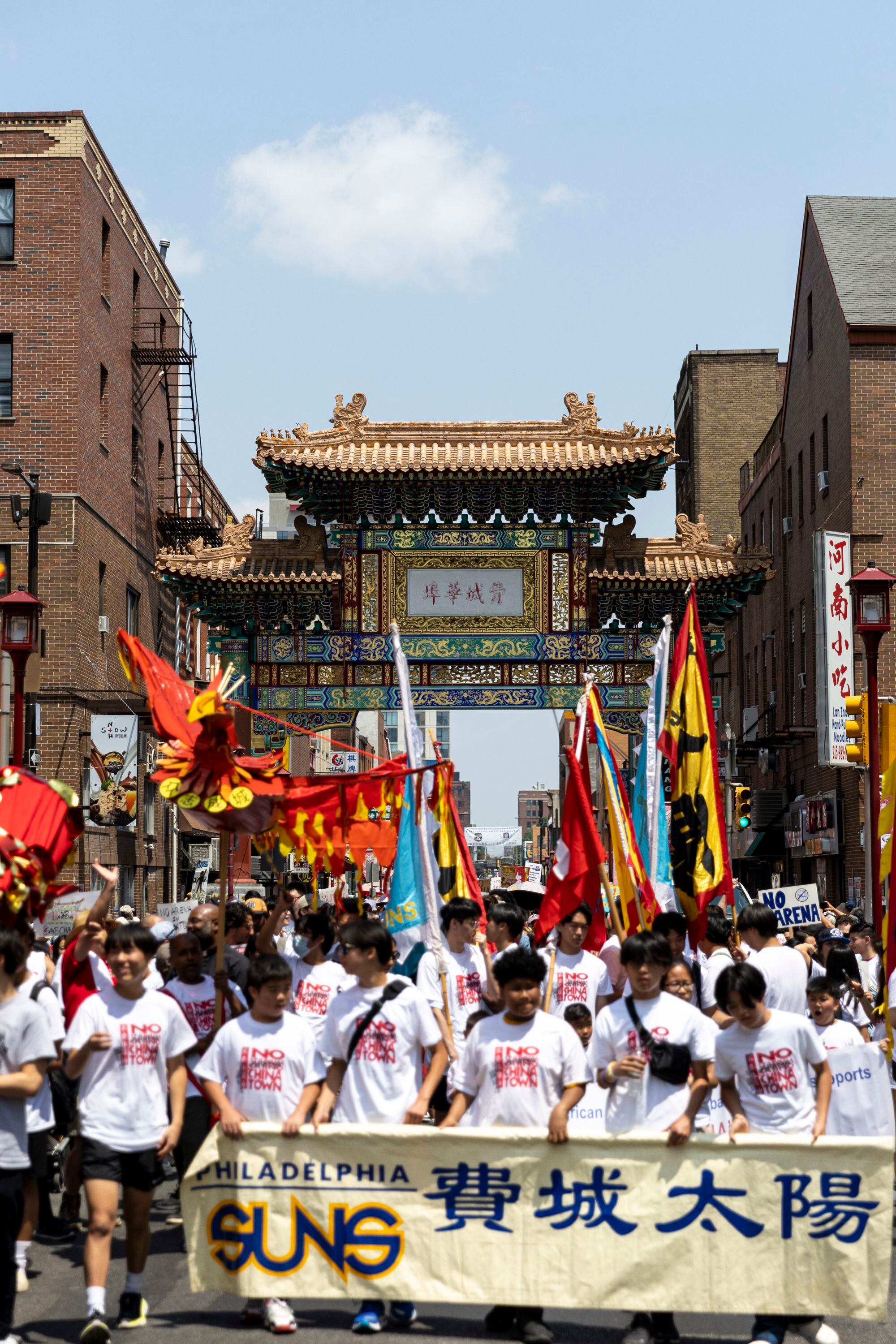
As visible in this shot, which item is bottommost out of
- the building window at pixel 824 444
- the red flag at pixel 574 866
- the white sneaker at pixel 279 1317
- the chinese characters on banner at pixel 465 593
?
the white sneaker at pixel 279 1317

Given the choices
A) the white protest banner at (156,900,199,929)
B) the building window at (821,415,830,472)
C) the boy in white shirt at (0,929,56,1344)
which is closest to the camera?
the boy in white shirt at (0,929,56,1344)

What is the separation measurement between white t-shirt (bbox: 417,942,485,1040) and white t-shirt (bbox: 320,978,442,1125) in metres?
2.00

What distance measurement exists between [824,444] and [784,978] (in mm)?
25507

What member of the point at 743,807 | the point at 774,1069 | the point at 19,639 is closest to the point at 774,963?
the point at 774,1069

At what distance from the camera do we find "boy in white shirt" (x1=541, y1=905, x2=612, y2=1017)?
9.88 m

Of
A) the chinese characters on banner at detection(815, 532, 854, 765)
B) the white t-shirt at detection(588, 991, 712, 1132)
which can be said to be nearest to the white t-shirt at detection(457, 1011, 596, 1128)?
the white t-shirt at detection(588, 991, 712, 1132)

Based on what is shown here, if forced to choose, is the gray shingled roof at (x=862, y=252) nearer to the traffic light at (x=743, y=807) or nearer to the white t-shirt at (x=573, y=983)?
the traffic light at (x=743, y=807)

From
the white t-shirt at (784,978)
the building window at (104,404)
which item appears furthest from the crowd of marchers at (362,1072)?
the building window at (104,404)

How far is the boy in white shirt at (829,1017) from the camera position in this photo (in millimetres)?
8578

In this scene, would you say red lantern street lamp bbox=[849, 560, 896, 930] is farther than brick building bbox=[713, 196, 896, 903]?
No

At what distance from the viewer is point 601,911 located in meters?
12.4

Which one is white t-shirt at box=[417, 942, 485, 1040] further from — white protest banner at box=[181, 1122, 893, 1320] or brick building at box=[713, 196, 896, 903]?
brick building at box=[713, 196, 896, 903]

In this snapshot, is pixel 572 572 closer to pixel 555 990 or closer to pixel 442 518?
pixel 442 518

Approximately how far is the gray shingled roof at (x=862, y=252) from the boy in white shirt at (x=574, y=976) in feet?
73.7
